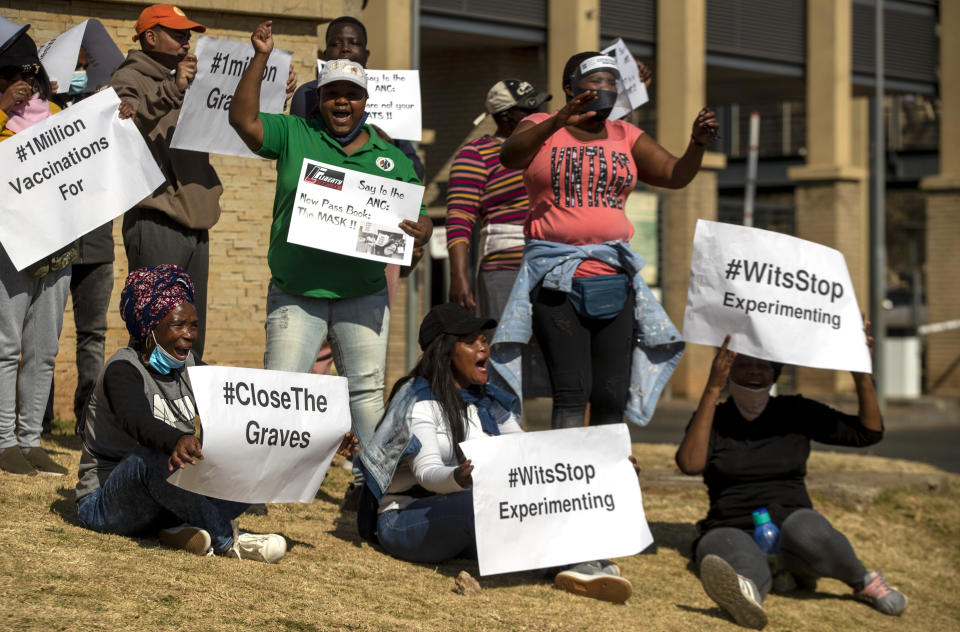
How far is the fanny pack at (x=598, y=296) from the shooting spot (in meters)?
5.89

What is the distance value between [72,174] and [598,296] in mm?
2356

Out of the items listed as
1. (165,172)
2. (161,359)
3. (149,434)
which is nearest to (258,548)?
(149,434)

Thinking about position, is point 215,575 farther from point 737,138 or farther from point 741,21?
point 737,138

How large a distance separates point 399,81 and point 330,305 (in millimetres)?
2009

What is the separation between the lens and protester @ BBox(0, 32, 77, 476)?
240 inches

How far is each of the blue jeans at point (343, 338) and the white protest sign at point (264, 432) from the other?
631 millimetres

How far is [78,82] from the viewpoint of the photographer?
7234 millimetres

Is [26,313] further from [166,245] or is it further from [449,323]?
[449,323]

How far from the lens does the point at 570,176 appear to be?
19.8ft

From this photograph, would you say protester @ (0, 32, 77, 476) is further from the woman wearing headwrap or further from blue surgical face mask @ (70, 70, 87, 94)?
the woman wearing headwrap

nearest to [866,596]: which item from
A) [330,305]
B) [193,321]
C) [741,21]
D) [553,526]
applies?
[553,526]

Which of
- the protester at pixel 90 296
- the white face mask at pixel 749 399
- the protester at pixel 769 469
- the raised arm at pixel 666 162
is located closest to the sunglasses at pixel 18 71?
the protester at pixel 90 296

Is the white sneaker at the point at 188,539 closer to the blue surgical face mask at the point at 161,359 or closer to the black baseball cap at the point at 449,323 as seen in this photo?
the blue surgical face mask at the point at 161,359

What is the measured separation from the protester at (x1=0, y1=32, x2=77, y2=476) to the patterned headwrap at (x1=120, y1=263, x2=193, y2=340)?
3.37 feet
